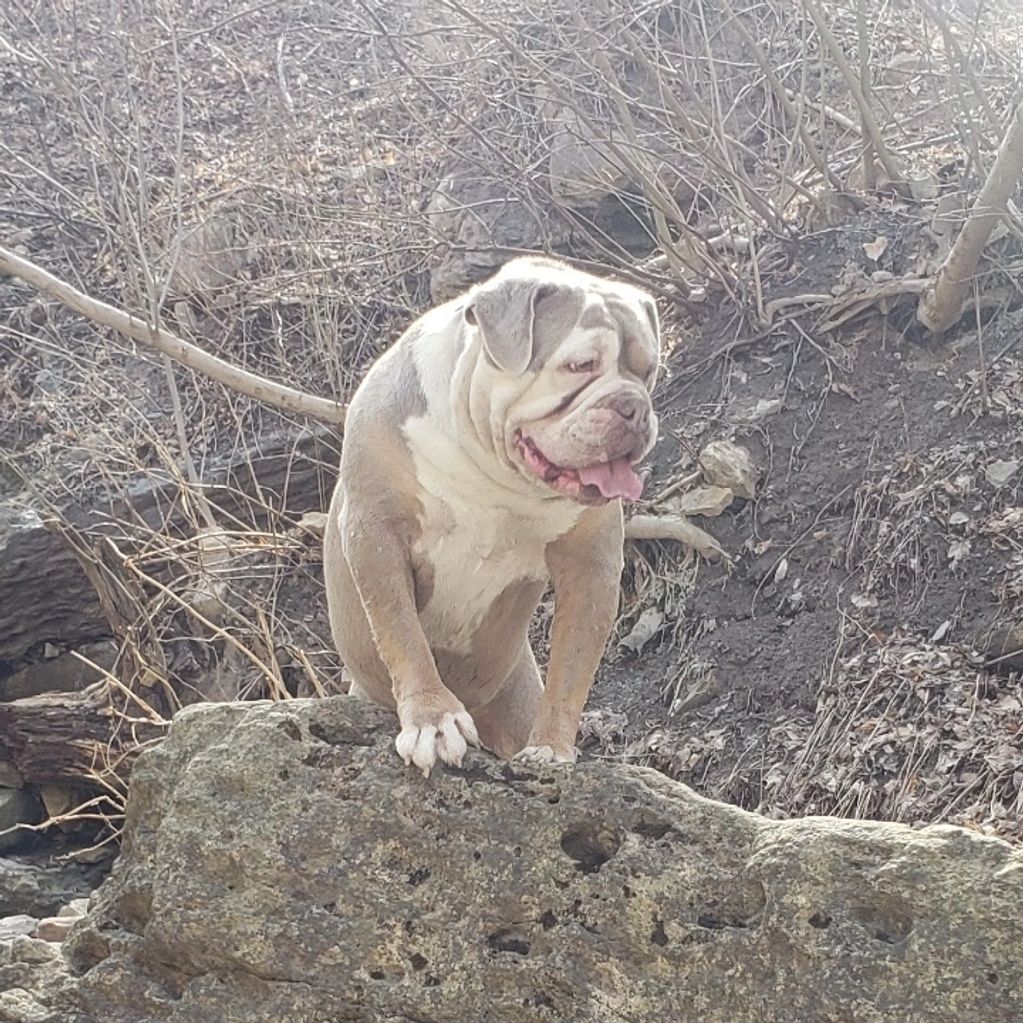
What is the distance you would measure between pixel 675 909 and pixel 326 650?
5.37 metres

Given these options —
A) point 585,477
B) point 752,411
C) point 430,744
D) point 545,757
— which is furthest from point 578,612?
point 752,411

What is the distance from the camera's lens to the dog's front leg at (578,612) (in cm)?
386

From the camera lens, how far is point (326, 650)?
822 centimetres

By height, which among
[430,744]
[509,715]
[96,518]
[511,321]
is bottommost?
[96,518]

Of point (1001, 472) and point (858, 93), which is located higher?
point (858, 93)

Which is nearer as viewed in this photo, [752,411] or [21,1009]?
[21,1009]

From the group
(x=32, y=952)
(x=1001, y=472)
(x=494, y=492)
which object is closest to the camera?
(x=32, y=952)

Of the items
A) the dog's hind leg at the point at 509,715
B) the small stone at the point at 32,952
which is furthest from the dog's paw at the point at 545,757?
the small stone at the point at 32,952

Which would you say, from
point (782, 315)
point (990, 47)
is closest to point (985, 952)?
point (782, 315)

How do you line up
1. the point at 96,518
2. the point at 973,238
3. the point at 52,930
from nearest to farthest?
the point at 52,930
the point at 973,238
the point at 96,518

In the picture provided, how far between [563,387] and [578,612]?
660 mm

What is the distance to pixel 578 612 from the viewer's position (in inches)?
160

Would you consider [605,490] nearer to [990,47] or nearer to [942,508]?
[942,508]

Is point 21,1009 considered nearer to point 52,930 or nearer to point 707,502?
point 52,930
